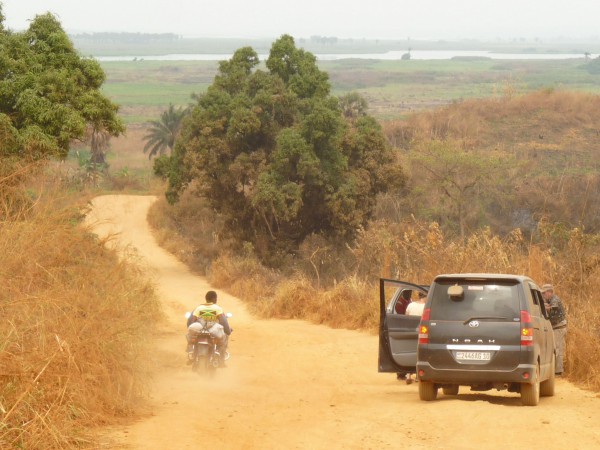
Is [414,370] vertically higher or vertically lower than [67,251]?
lower

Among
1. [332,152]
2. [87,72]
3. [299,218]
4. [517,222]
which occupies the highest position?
[87,72]

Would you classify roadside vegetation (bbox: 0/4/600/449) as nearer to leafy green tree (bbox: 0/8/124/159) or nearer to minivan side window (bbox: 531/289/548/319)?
leafy green tree (bbox: 0/8/124/159)

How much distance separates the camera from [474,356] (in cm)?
1516

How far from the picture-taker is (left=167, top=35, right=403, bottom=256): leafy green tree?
38.0 m

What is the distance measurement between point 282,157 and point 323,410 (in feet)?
74.0

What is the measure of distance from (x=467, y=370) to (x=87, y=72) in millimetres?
13934

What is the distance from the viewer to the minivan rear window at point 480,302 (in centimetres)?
1520

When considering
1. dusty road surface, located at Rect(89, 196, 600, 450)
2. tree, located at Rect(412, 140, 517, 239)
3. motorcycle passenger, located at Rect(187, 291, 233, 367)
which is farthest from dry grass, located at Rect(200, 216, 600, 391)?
tree, located at Rect(412, 140, 517, 239)

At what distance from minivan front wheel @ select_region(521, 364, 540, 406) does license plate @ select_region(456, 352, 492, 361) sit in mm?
707

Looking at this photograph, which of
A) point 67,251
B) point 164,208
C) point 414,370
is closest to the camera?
point 414,370

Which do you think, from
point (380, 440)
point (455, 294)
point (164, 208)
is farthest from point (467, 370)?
point (164, 208)

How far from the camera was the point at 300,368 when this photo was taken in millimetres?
21891

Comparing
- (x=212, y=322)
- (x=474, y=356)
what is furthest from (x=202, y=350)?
(x=474, y=356)

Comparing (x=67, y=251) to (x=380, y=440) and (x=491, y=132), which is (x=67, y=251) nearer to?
(x=380, y=440)
